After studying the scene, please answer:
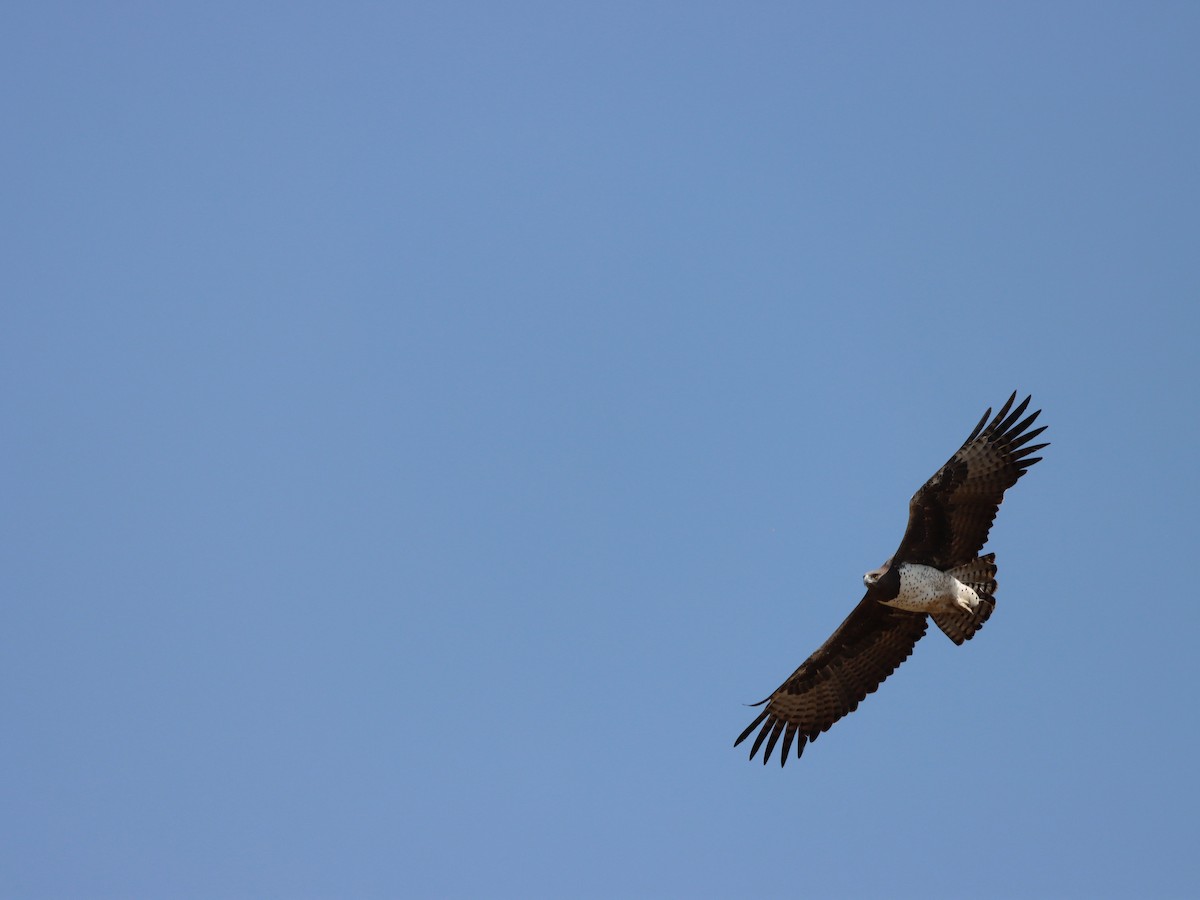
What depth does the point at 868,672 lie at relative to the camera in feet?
48.8

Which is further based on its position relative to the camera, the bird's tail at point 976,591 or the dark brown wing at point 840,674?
the dark brown wing at point 840,674

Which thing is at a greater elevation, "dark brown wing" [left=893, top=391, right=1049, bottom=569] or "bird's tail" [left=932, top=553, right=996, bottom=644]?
"dark brown wing" [left=893, top=391, right=1049, bottom=569]

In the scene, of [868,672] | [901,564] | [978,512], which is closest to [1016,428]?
[978,512]

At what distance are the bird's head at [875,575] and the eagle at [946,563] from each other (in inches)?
0.4

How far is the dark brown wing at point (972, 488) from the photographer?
44.8ft

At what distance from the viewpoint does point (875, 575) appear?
14.2 meters

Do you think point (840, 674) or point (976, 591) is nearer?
point (976, 591)

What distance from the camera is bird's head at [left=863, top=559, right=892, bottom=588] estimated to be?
46.4 feet

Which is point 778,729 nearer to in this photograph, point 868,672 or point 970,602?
point 868,672

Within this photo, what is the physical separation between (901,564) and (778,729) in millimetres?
2438

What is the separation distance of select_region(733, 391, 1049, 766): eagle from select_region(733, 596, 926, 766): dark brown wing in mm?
14

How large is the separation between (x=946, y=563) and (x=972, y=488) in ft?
2.65

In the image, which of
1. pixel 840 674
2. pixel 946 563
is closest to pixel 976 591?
pixel 946 563

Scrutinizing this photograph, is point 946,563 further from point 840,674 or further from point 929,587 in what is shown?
point 840,674
